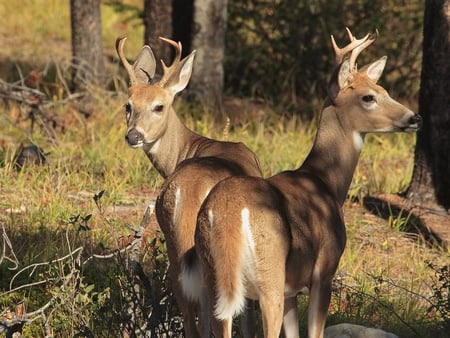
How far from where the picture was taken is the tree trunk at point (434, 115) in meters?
9.26

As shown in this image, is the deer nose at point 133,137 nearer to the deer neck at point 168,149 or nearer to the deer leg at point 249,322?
the deer neck at point 168,149

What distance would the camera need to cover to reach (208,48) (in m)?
13.0

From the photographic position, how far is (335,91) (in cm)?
649

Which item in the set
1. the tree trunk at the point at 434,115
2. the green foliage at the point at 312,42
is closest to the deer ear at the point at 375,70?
the tree trunk at the point at 434,115

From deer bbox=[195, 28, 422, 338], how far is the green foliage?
844 centimetres

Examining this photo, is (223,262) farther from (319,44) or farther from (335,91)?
(319,44)

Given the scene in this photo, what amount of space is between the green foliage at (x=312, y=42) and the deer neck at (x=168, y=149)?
23.5ft

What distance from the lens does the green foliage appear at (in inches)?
579

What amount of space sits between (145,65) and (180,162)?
4.95ft

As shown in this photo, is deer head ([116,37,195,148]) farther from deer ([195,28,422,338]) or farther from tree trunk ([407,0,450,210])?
tree trunk ([407,0,450,210])

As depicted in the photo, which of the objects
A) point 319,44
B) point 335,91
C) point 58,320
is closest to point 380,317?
point 335,91

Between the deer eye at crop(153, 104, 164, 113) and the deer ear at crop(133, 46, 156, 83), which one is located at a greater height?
the deer ear at crop(133, 46, 156, 83)

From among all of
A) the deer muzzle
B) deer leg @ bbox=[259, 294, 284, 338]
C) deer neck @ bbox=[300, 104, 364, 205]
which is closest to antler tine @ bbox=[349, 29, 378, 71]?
deer neck @ bbox=[300, 104, 364, 205]

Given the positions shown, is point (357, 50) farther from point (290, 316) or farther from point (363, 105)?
point (290, 316)
